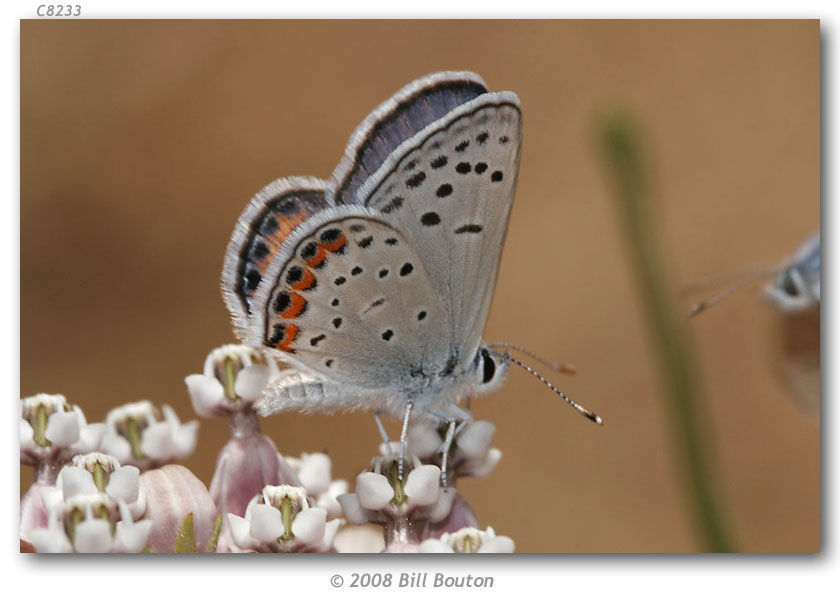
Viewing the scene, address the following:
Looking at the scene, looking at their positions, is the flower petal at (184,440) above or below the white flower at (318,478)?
above

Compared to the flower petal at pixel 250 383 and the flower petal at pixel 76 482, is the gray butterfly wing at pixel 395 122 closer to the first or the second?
the flower petal at pixel 250 383

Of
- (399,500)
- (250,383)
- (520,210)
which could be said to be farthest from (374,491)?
(520,210)

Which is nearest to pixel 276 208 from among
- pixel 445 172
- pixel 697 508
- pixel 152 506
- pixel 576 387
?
pixel 445 172

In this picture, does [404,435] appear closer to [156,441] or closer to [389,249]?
[389,249]

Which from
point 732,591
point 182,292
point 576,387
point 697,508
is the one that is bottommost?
point 732,591

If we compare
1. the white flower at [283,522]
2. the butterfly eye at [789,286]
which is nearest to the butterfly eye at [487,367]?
the white flower at [283,522]

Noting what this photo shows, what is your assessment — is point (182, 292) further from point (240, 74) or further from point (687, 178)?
point (687, 178)
